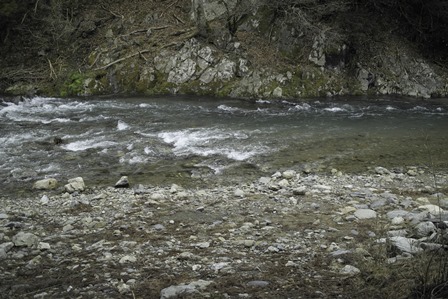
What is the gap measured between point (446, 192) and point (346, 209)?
8.53ft

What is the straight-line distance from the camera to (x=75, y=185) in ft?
28.1

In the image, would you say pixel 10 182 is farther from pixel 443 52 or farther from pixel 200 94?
pixel 443 52

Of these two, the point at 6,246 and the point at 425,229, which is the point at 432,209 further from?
the point at 6,246

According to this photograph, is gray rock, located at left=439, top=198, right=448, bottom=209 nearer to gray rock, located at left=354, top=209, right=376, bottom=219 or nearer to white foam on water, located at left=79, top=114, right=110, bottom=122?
gray rock, located at left=354, top=209, right=376, bottom=219

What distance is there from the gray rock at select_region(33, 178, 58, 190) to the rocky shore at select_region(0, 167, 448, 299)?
0.09 feet

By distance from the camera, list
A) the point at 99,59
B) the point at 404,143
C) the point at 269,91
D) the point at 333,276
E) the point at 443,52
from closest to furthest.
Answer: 1. the point at 333,276
2. the point at 404,143
3. the point at 269,91
4. the point at 99,59
5. the point at 443,52

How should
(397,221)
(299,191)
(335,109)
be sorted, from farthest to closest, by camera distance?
(335,109) < (299,191) < (397,221)

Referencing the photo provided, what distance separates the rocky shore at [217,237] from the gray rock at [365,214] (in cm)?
2

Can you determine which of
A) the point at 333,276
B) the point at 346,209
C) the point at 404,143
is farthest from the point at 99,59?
the point at 333,276

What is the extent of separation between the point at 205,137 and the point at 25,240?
7.15 m

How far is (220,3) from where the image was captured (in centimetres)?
2106

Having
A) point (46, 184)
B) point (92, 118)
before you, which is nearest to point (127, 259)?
point (46, 184)

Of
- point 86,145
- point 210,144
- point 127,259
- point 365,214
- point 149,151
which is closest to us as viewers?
point 127,259

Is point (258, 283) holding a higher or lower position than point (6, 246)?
higher
